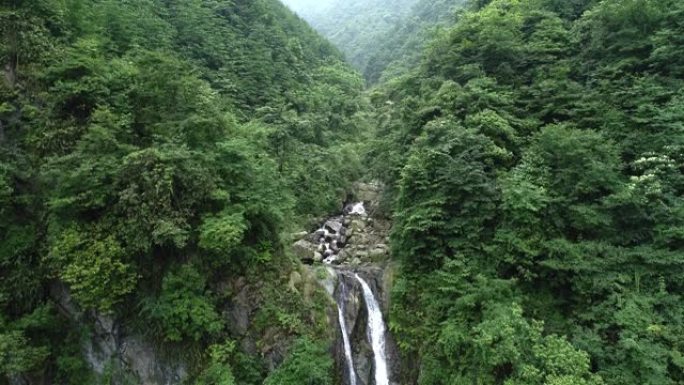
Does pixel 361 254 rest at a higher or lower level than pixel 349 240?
higher

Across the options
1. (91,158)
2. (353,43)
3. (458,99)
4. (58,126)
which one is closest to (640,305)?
(458,99)

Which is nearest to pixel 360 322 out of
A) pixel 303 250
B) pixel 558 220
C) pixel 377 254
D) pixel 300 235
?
pixel 377 254

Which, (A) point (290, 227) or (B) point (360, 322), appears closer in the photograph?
(B) point (360, 322)

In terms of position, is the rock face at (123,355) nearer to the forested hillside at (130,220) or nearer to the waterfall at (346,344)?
the forested hillside at (130,220)

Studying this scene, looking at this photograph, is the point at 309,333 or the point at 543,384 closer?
the point at 543,384

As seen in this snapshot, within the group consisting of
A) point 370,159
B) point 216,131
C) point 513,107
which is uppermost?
point 513,107

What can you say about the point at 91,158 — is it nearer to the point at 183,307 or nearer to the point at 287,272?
the point at 183,307

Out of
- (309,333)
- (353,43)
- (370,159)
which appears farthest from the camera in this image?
(353,43)

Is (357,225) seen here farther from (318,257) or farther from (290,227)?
(290,227)
